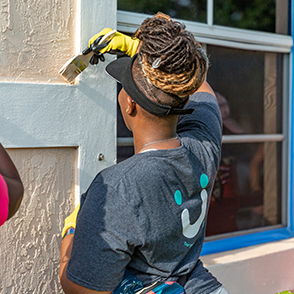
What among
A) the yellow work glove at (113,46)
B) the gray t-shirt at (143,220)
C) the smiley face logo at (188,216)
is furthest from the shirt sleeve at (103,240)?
the yellow work glove at (113,46)

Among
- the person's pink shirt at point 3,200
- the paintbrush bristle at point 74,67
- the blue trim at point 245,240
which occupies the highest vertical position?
the paintbrush bristle at point 74,67

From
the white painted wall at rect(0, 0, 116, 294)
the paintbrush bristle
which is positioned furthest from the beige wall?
the paintbrush bristle

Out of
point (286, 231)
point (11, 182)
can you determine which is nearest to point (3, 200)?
point (11, 182)

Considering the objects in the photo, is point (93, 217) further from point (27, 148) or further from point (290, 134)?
point (290, 134)

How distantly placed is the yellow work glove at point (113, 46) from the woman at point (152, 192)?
1.08 ft

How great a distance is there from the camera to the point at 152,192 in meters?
1.31

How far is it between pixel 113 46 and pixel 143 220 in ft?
2.87

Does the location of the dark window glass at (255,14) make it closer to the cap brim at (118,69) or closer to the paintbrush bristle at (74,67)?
the paintbrush bristle at (74,67)

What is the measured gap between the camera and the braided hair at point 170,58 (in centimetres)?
130

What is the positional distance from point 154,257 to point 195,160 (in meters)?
0.37

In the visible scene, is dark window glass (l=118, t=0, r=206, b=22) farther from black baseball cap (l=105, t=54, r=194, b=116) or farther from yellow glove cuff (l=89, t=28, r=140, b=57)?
black baseball cap (l=105, t=54, r=194, b=116)

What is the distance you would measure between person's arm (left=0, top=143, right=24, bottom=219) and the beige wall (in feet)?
2.60

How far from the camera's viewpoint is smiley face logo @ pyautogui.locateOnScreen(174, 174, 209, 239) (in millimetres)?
1392

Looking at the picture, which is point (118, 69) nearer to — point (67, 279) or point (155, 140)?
point (155, 140)
